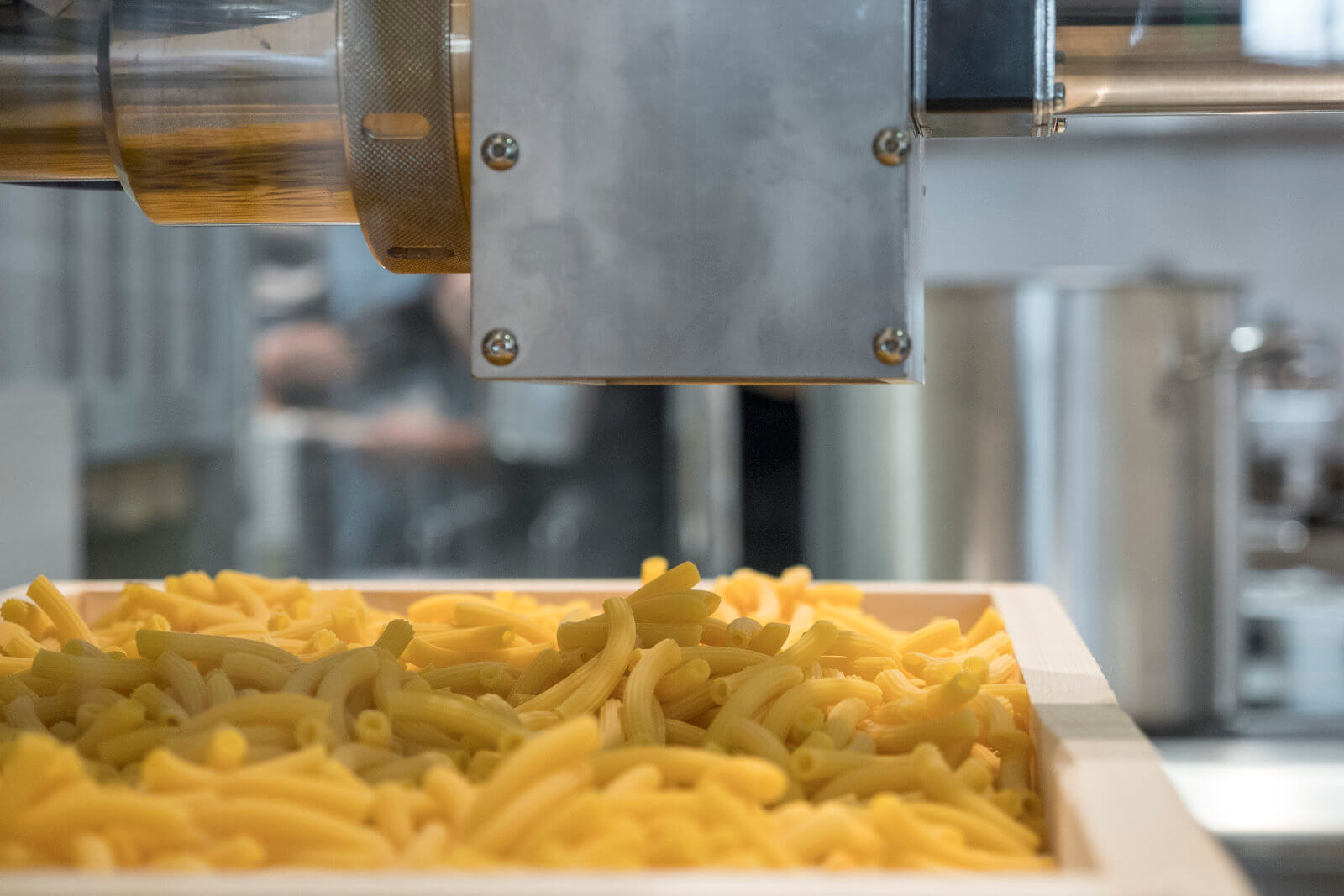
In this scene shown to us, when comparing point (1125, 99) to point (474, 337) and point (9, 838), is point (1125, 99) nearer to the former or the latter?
point (474, 337)

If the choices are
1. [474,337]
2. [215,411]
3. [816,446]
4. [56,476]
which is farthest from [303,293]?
[474,337]

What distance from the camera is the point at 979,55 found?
0.49m

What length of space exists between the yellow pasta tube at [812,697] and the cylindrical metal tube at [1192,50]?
292mm

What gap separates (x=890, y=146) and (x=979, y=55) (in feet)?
0.21

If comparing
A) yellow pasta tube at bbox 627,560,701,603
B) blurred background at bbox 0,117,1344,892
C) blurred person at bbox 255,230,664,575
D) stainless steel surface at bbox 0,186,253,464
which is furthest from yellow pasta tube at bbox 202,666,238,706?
blurred person at bbox 255,230,664,575

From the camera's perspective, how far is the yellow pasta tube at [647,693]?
50 cm

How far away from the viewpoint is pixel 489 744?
480 millimetres

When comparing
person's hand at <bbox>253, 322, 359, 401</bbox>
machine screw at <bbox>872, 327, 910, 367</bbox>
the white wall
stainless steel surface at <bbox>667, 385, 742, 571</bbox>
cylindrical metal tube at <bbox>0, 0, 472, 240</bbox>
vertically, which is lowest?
stainless steel surface at <bbox>667, 385, 742, 571</bbox>

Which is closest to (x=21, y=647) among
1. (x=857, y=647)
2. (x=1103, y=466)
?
(x=857, y=647)

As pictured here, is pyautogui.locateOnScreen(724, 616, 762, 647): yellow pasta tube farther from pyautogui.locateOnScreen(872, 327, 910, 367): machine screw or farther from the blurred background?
the blurred background

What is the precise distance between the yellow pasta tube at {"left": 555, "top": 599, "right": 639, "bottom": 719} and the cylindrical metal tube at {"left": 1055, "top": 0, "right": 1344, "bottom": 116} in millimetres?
325

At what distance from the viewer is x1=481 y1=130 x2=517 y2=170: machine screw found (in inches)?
19.1

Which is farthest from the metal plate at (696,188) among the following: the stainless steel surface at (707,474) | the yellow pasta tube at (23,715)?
the stainless steel surface at (707,474)

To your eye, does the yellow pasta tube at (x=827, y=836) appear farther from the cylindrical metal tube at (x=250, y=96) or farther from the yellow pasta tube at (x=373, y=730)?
the cylindrical metal tube at (x=250, y=96)
